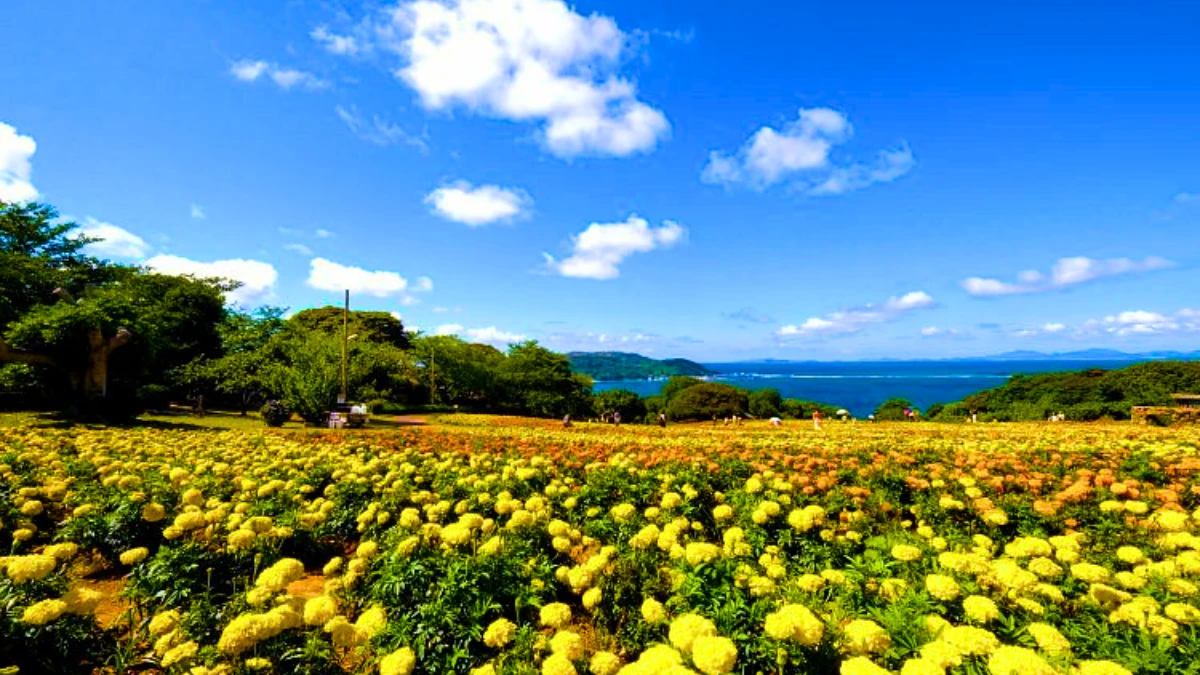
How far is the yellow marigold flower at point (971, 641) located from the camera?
9.96 feet

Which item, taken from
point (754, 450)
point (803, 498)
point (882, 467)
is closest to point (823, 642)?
point (803, 498)

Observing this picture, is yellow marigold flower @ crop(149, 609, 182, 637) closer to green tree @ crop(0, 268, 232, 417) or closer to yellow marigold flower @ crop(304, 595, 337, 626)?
yellow marigold flower @ crop(304, 595, 337, 626)

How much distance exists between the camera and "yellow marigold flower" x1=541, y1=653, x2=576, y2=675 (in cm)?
311

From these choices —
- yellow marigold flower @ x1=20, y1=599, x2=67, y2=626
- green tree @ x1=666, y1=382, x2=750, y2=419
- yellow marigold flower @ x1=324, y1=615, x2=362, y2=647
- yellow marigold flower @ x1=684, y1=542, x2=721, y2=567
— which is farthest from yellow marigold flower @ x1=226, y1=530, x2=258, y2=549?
green tree @ x1=666, y1=382, x2=750, y2=419

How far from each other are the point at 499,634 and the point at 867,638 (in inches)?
96.3

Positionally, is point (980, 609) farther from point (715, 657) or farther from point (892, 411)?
point (892, 411)

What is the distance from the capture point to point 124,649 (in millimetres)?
4227

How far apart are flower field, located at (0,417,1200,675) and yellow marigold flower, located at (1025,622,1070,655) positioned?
0.01 m

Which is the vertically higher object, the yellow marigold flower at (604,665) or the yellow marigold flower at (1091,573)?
the yellow marigold flower at (1091,573)

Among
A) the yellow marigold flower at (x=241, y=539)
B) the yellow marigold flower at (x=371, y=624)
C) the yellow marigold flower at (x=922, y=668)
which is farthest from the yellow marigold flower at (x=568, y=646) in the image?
A: the yellow marigold flower at (x=241, y=539)

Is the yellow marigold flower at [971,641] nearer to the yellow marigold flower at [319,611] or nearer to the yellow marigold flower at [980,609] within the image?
the yellow marigold flower at [980,609]

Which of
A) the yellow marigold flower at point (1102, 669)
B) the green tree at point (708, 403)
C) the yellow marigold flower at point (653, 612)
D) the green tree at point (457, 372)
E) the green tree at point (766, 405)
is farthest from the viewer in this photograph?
the green tree at point (708, 403)

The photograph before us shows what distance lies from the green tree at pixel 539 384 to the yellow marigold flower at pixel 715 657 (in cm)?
4030

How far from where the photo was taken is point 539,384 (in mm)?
43969
